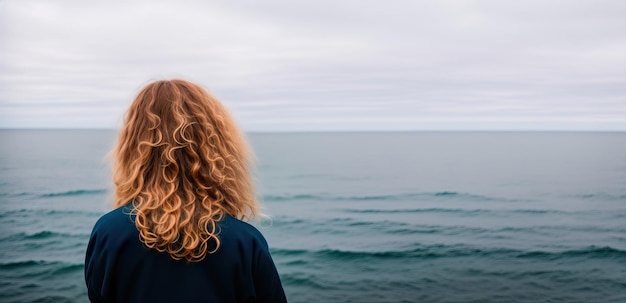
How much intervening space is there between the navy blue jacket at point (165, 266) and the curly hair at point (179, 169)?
0.12 ft

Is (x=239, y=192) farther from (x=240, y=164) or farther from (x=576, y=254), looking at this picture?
(x=576, y=254)

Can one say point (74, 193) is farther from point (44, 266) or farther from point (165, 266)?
point (165, 266)

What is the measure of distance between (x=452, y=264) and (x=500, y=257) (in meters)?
2.70

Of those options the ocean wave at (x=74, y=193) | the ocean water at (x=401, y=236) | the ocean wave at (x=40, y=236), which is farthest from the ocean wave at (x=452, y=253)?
the ocean wave at (x=74, y=193)

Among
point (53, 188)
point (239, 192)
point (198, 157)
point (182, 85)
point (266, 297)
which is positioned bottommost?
point (53, 188)

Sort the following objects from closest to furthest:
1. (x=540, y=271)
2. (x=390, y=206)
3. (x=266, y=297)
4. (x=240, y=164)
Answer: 1. (x=266, y=297)
2. (x=240, y=164)
3. (x=540, y=271)
4. (x=390, y=206)

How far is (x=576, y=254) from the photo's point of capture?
2067cm

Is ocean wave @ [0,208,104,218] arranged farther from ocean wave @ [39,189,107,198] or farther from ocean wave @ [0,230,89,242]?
ocean wave @ [39,189,107,198]

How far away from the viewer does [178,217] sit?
156 cm

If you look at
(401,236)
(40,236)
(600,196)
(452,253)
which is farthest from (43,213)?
(600,196)

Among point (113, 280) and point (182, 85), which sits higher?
point (182, 85)

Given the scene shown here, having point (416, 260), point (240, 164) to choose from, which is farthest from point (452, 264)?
point (240, 164)

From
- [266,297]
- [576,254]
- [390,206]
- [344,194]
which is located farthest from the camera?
[344,194]

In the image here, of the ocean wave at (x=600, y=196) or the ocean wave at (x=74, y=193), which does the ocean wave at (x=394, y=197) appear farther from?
the ocean wave at (x=74, y=193)
